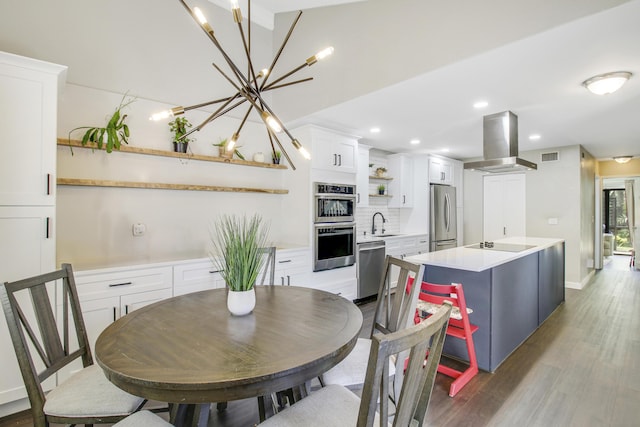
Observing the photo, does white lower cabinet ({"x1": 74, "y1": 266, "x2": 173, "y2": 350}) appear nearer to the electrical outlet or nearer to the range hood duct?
the electrical outlet

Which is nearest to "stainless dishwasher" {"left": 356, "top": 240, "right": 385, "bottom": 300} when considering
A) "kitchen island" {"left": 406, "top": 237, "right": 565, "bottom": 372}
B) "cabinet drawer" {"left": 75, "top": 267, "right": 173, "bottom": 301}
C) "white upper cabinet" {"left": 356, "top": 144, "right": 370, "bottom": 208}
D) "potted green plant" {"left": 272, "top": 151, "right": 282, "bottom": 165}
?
"white upper cabinet" {"left": 356, "top": 144, "right": 370, "bottom": 208}

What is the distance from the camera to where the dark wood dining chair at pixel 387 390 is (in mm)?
803

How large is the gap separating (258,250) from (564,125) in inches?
172

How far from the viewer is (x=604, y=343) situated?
309cm

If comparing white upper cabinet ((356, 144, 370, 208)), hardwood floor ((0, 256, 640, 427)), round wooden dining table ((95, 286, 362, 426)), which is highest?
white upper cabinet ((356, 144, 370, 208))

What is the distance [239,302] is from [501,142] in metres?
3.38

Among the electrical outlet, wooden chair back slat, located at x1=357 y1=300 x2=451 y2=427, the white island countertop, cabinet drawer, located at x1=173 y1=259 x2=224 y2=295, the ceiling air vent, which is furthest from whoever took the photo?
the ceiling air vent

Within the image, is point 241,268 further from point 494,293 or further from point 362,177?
point 362,177

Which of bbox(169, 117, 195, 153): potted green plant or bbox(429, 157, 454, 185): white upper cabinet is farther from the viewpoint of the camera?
bbox(429, 157, 454, 185): white upper cabinet

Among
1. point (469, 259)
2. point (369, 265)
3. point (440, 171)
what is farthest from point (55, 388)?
point (440, 171)

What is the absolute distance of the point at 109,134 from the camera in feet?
8.79

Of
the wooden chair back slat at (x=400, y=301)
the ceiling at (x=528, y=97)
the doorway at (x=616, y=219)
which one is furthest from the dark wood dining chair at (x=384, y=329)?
the doorway at (x=616, y=219)

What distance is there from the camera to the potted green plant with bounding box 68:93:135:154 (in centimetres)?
267

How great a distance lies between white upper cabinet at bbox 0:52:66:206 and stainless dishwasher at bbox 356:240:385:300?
3406 mm
